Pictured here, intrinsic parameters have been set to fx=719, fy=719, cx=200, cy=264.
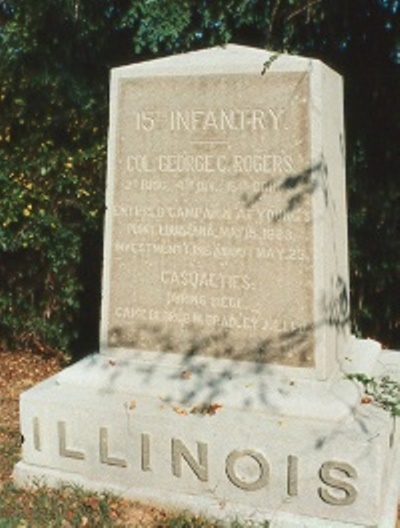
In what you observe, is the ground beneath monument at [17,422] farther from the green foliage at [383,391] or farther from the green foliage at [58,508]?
the green foliage at [383,391]

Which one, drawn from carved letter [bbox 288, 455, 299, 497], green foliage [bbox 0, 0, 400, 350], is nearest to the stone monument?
carved letter [bbox 288, 455, 299, 497]

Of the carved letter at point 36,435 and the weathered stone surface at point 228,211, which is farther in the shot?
the carved letter at point 36,435

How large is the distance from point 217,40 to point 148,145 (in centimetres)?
212

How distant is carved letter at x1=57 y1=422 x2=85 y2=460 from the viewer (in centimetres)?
376

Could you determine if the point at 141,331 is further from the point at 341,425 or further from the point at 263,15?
the point at 263,15

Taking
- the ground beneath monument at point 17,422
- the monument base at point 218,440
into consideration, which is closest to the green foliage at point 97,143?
the ground beneath monument at point 17,422

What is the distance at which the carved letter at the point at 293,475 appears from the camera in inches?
131

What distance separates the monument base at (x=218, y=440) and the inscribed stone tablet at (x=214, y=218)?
0.20 m

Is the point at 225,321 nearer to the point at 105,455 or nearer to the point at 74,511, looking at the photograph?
the point at 105,455

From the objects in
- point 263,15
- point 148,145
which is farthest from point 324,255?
point 263,15

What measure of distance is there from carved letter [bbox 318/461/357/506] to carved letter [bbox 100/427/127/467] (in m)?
1.02

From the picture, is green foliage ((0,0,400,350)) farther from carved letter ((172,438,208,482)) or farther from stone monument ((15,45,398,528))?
carved letter ((172,438,208,482))

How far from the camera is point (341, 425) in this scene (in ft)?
10.8

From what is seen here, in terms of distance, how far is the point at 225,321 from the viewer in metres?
3.73
